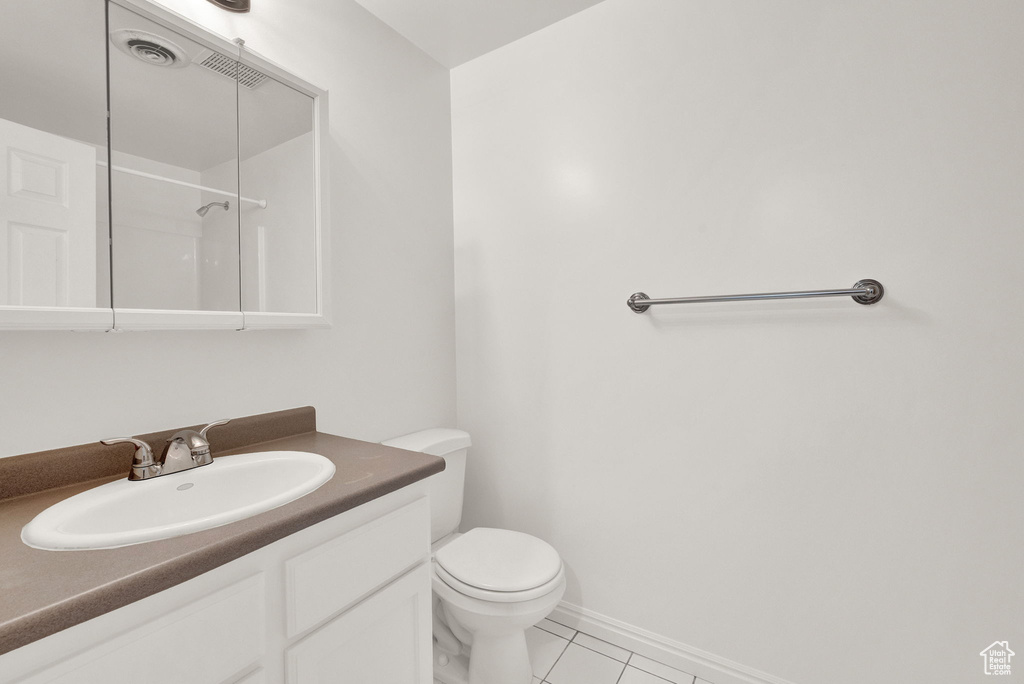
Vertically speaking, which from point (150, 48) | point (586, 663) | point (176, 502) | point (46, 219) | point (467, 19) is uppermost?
point (467, 19)

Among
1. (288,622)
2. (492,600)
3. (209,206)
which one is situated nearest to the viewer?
(288,622)

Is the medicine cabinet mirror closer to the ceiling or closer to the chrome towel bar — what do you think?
the ceiling

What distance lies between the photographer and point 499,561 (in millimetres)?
1405

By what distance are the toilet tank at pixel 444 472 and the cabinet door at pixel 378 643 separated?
534 millimetres

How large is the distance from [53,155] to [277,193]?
17.6 inches

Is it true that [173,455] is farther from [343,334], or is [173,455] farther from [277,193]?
[277,193]

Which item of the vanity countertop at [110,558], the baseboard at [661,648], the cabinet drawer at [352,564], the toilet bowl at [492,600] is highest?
the vanity countertop at [110,558]

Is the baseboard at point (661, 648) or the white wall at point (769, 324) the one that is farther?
the baseboard at point (661, 648)

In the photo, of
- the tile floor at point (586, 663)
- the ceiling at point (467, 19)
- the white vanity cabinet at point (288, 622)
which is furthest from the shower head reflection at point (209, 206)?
the tile floor at point (586, 663)

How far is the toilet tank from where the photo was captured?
62.0 inches

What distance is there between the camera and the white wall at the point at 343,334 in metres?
0.95

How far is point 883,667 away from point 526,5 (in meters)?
2.32

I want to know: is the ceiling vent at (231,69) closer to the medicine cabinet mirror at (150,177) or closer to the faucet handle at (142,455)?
the medicine cabinet mirror at (150,177)

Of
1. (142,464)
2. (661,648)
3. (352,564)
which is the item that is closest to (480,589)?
(352,564)
